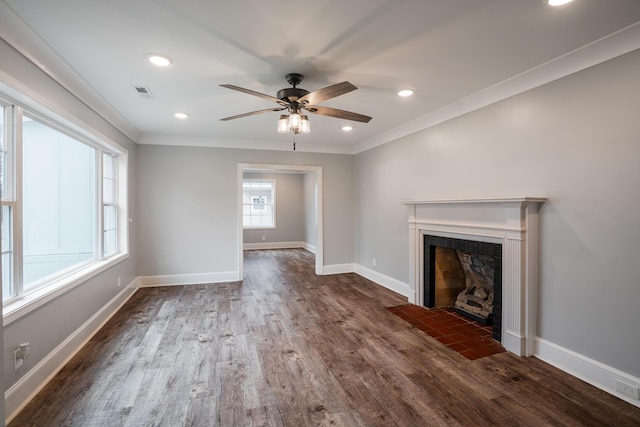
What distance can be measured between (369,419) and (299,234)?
8.16 meters

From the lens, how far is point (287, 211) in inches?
391

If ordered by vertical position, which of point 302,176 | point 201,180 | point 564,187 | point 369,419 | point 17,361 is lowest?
point 369,419

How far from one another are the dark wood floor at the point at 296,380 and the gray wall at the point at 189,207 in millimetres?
1517

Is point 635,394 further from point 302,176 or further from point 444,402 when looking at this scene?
point 302,176

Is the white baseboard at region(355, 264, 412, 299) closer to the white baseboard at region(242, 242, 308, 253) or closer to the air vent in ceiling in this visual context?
the air vent in ceiling

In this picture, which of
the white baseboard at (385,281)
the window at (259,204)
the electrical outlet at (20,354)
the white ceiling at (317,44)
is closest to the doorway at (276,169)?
the white baseboard at (385,281)

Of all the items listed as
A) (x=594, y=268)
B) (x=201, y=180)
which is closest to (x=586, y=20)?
(x=594, y=268)

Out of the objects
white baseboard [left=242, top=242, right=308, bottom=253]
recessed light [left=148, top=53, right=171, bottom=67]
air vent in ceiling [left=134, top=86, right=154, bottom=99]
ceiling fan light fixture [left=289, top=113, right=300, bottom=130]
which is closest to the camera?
recessed light [left=148, top=53, right=171, bottom=67]

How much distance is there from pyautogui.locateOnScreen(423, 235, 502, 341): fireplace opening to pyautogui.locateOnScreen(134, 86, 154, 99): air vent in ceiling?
143 inches

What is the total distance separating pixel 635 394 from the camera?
210 cm

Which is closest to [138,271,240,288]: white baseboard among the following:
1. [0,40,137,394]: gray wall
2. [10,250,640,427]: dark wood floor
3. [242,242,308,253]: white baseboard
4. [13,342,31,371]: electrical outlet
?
[0,40,137,394]: gray wall

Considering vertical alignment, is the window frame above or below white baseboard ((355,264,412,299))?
above

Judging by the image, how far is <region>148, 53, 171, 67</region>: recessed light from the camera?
241 cm

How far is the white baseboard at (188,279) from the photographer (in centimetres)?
521
